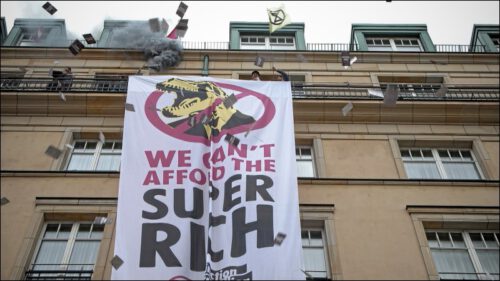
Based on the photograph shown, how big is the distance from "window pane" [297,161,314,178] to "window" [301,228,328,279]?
6.41ft

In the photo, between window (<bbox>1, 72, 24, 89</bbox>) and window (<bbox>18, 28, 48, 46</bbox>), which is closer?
window (<bbox>1, 72, 24, 89</bbox>)

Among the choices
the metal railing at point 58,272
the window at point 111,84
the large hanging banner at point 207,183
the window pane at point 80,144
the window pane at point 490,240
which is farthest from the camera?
the window at point 111,84

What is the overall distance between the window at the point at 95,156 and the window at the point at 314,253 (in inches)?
211

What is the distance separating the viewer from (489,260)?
455 inches

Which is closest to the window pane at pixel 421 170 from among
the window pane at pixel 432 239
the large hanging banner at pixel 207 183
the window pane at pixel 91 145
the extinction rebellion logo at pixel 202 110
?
the window pane at pixel 432 239

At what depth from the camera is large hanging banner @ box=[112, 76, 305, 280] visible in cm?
994

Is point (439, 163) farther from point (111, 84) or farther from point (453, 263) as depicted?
point (111, 84)

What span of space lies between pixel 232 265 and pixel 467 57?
12.4 m

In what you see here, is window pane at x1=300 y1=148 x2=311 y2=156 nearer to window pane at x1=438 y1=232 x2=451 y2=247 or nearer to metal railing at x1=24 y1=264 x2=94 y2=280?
window pane at x1=438 y1=232 x2=451 y2=247

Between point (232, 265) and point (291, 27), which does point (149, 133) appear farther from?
point (291, 27)

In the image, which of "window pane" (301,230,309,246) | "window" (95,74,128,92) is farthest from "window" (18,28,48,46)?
"window pane" (301,230,309,246)

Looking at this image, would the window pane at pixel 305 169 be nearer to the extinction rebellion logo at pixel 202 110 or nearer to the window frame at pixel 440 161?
the extinction rebellion logo at pixel 202 110

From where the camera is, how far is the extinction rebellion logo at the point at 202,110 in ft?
40.9

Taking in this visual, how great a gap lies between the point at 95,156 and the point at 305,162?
18.9 ft
